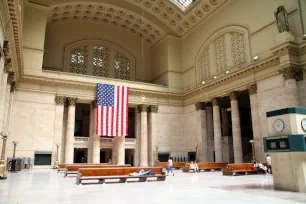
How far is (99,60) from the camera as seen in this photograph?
1104 inches

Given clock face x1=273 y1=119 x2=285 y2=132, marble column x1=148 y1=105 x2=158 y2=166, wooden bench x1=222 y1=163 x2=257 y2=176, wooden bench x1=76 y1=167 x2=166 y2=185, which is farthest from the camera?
marble column x1=148 y1=105 x2=158 y2=166

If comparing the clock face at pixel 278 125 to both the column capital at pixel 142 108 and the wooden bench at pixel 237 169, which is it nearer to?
the wooden bench at pixel 237 169

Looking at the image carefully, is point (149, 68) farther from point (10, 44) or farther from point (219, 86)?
point (10, 44)

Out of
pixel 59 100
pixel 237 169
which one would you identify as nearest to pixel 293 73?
pixel 237 169

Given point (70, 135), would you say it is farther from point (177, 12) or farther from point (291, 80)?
point (291, 80)

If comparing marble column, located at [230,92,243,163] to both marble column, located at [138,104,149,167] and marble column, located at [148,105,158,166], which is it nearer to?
marble column, located at [148,105,158,166]

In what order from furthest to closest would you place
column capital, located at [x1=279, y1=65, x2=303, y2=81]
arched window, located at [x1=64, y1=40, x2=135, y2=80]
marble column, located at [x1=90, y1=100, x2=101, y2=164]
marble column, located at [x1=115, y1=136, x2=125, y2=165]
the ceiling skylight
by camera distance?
1. arched window, located at [x1=64, y1=40, x2=135, y2=80]
2. the ceiling skylight
3. marble column, located at [x1=115, y1=136, x2=125, y2=165]
4. marble column, located at [x1=90, y1=100, x2=101, y2=164]
5. column capital, located at [x1=279, y1=65, x2=303, y2=81]

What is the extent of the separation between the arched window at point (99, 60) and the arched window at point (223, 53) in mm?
8377

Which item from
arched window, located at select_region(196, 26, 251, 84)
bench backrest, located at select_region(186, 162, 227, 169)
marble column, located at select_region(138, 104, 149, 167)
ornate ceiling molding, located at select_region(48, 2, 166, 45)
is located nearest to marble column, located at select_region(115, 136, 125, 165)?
marble column, located at select_region(138, 104, 149, 167)

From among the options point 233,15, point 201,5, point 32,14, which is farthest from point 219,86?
point 32,14

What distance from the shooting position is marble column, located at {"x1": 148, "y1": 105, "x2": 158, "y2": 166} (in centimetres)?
2484

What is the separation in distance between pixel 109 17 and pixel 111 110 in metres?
11.1

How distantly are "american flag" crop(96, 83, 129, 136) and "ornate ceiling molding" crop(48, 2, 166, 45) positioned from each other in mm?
8431

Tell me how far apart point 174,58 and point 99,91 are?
374 inches
